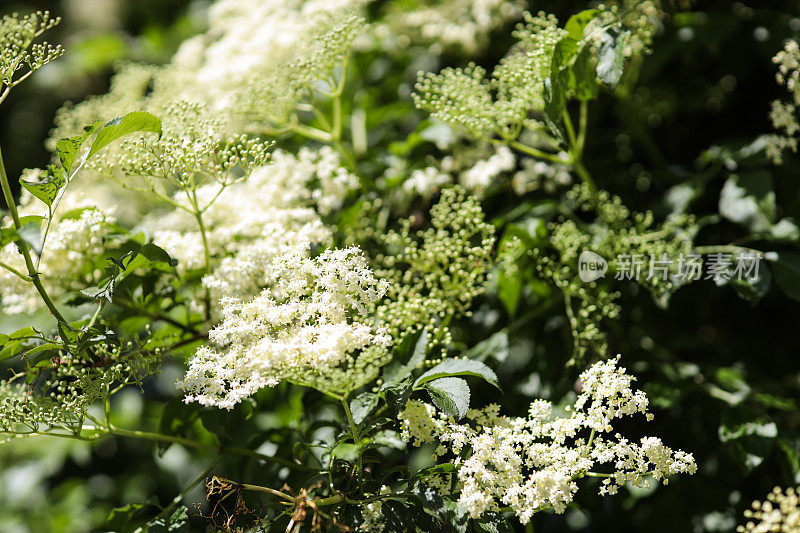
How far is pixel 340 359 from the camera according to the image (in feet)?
2.50

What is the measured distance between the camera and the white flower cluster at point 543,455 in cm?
74

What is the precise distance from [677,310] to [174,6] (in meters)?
2.40

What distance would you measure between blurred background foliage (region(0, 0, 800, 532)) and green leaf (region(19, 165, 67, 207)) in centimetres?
45

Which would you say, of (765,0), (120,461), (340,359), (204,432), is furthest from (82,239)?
(765,0)

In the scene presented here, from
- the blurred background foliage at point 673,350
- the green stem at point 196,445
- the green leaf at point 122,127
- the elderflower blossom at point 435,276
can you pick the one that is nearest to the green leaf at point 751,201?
the blurred background foliage at point 673,350

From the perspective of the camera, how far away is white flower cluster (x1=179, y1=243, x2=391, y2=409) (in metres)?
0.76

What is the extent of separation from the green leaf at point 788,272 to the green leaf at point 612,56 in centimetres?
47

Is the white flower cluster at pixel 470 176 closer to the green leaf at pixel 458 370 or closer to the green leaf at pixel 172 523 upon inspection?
the green leaf at pixel 458 370

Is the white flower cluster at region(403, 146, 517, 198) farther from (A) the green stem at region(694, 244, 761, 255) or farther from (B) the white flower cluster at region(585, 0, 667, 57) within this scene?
(A) the green stem at region(694, 244, 761, 255)

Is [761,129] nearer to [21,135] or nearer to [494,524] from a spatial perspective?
[494,524]

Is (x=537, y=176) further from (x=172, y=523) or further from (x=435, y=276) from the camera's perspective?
(x=172, y=523)

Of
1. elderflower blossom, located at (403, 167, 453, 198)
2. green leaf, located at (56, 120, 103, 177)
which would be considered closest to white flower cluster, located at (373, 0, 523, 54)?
elderflower blossom, located at (403, 167, 453, 198)

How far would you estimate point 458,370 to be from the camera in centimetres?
82

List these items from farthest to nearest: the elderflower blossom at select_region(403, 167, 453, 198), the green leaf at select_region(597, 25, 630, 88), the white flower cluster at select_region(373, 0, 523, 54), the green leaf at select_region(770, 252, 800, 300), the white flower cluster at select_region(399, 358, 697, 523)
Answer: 1. the white flower cluster at select_region(373, 0, 523, 54)
2. the elderflower blossom at select_region(403, 167, 453, 198)
3. the green leaf at select_region(770, 252, 800, 300)
4. the green leaf at select_region(597, 25, 630, 88)
5. the white flower cluster at select_region(399, 358, 697, 523)
